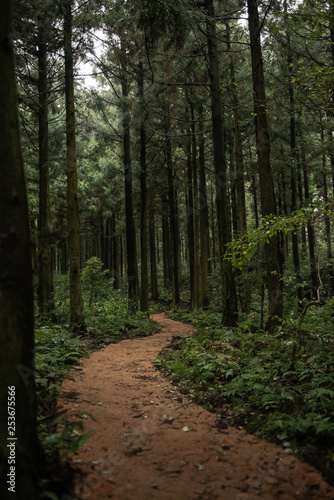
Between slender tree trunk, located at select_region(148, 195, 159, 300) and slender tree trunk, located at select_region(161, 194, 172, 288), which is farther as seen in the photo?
slender tree trunk, located at select_region(148, 195, 159, 300)

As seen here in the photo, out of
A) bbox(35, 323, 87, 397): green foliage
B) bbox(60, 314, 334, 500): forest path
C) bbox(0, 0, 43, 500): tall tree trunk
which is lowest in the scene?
bbox(60, 314, 334, 500): forest path

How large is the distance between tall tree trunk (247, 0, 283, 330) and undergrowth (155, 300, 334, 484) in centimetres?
100

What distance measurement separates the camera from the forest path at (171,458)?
9.01 ft

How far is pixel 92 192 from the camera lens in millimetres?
25516

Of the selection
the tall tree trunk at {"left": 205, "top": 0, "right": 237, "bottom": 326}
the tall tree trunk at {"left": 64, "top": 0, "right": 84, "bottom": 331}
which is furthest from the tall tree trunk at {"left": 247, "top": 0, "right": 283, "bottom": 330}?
the tall tree trunk at {"left": 64, "top": 0, "right": 84, "bottom": 331}

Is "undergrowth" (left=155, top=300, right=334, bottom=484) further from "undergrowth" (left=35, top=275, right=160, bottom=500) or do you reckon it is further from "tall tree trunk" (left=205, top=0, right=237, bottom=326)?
"tall tree trunk" (left=205, top=0, right=237, bottom=326)

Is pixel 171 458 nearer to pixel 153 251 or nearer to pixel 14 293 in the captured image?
pixel 14 293

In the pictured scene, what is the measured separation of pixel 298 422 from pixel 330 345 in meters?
2.51

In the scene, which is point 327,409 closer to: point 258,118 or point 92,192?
point 258,118

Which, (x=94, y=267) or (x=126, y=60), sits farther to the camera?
(x=94, y=267)

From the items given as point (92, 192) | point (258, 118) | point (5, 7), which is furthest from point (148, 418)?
point (92, 192)

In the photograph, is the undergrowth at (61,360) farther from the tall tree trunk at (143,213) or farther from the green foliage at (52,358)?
the tall tree trunk at (143,213)

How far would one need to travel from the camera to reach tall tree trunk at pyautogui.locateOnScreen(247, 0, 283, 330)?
306 inches

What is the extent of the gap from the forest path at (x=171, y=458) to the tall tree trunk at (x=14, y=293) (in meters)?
0.65
